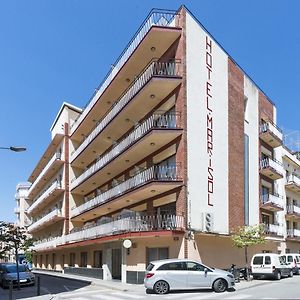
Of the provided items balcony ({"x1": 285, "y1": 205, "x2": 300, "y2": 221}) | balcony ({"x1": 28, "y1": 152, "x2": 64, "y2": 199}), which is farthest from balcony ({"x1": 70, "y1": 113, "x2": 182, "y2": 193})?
balcony ({"x1": 285, "y1": 205, "x2": 300, "y2": 221})

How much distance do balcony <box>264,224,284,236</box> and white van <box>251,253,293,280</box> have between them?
19.6ft

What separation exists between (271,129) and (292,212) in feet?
32.2

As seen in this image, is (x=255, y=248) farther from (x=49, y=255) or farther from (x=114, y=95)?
(x=49, y=255)

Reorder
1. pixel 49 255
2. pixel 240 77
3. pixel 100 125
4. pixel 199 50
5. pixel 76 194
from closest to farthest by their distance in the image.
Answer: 1. pixel 199 50
2. pixel 240 77
3. pixel 100 125
4. pixel 76 194
5. pixel 49 255

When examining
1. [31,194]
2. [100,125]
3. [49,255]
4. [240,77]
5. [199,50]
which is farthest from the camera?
[31,194]

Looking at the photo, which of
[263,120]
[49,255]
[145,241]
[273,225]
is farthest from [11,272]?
[49,255]

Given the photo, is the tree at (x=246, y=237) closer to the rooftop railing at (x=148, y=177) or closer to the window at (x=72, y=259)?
the rooftop railing at (x=148, y=177)

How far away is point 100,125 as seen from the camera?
119ft

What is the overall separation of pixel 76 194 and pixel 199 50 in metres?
25.5

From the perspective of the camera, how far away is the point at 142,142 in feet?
90.8

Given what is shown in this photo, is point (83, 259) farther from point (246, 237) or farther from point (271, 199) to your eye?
point (246, 237)

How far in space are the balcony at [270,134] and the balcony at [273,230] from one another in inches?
282

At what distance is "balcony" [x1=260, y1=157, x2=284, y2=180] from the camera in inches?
1435

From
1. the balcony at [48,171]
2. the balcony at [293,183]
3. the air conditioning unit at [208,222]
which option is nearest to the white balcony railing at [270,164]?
the balcony at [293,183]
